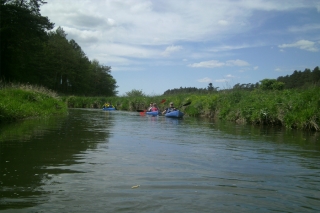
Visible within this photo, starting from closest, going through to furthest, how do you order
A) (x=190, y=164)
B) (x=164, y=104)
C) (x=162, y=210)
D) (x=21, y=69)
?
(x=162, y=210) < (x=190, y=164) < (x=164, y=104) < (x=21, y=69)

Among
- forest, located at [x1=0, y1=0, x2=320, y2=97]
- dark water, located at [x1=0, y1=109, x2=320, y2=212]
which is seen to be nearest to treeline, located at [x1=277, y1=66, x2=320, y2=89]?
forest, located at [x1=0, y1=0, x2=320, y2=97]

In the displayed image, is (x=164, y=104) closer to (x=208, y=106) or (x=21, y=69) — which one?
(x=208, y=106)

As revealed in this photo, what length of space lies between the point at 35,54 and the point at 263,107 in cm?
3068

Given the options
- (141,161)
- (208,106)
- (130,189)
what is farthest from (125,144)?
(208,106)

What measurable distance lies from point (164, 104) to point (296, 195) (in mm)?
26303

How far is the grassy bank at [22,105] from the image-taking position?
12.2 meters

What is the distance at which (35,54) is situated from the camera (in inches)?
1507

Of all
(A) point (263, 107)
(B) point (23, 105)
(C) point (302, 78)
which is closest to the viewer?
(B) point (23, 105)

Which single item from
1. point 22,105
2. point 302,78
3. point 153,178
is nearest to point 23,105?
point 22,105

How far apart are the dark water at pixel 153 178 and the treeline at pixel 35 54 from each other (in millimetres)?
22806

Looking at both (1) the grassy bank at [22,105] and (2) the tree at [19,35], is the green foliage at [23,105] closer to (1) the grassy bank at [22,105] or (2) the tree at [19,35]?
(1) the grassy bank at [22,105]

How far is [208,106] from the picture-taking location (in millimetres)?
22672

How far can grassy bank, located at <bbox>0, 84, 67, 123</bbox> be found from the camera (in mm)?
12159

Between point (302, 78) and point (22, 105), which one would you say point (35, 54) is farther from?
point (302, 78)
